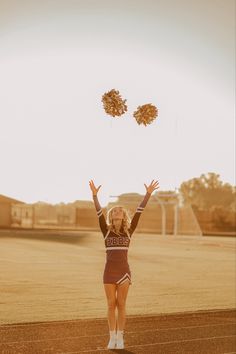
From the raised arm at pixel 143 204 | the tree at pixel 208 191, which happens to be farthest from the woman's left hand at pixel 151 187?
the tree at pixel 208 191

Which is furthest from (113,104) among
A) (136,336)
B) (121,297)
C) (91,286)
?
(91,286)

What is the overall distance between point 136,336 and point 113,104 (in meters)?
3.51

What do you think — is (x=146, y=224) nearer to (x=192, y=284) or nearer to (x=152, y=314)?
(x=192, y=284)

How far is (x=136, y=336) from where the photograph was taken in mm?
9977

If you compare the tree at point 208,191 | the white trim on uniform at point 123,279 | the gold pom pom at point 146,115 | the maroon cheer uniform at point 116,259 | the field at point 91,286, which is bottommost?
the field at point 91,286

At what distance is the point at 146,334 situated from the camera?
10.2m

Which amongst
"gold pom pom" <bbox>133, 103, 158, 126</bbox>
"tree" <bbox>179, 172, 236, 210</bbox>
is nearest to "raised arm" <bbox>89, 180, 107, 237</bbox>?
"gold pom pom" <bbox>133, 103, 158, 126</bbox>

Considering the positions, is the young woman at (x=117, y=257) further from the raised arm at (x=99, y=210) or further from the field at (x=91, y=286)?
the field at (x=91, y=286)

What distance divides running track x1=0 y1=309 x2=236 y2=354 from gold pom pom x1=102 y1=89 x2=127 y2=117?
309cm

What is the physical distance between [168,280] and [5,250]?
11.3m

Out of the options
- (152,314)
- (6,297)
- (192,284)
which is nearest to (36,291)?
(6,297)

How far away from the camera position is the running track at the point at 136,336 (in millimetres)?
8874

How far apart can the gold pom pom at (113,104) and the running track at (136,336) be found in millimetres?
3092

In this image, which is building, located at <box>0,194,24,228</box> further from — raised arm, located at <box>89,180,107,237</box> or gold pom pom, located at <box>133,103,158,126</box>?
raised arm, located at <box>89,180,107,237</box>
